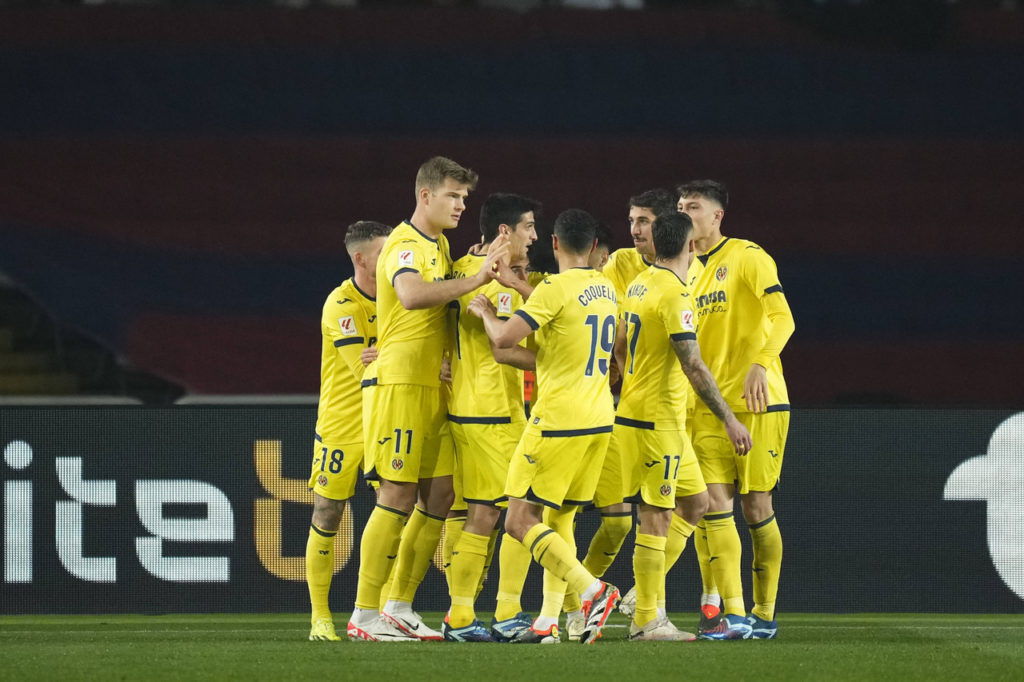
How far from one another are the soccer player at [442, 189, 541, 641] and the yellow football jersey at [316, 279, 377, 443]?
0.62 meters

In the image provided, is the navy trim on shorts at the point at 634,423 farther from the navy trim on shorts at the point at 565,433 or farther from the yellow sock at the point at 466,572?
the yellow sock at the point at 466,572

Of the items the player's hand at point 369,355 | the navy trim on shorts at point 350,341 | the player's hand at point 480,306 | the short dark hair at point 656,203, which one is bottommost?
the player's hand at point 369,355

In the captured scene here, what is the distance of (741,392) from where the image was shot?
21.0 ft

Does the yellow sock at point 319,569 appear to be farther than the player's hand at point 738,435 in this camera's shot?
Yes

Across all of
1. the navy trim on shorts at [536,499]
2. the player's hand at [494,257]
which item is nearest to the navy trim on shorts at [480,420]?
the navy trim on shorts at [536,499]

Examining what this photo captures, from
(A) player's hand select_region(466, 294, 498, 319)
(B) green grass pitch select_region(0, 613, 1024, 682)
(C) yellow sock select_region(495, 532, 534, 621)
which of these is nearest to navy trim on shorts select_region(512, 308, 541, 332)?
(A) player's hand select_region(466, 294, 498, 319)

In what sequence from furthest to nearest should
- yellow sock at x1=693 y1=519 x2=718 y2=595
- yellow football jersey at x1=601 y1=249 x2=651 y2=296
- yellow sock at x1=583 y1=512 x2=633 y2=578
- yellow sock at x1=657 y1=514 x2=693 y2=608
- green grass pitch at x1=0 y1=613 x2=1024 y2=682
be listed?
yellow football jersey at x1=601 y1=249 x2=651 y2=296 < yellow sock at x1=693 y1=519 x2=718 y2=595 < yellow sock at x1=657 y1=514 x2=693 y2=608 < yellow sock at x1=583 y1=512 x2=633 y2=578 < green grass pitch at x1=0 y1=613 x2=1024 y2=682

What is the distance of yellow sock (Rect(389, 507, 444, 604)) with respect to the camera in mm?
5988

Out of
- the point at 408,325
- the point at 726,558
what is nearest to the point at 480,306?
the point at 408,325

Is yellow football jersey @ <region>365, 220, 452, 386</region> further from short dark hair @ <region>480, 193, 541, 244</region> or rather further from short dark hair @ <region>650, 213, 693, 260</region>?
short dark hair @ <region>650, 213, 693, 260</region>

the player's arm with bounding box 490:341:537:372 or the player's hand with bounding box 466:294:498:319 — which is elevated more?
the player's hand with bounding box 466:294:498:319

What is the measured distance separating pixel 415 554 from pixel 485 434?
63 cm

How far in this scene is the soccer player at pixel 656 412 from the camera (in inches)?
231

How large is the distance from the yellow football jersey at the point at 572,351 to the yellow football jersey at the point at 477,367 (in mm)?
237
